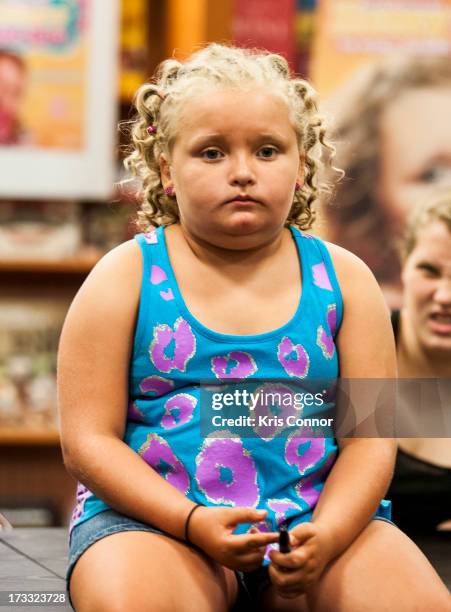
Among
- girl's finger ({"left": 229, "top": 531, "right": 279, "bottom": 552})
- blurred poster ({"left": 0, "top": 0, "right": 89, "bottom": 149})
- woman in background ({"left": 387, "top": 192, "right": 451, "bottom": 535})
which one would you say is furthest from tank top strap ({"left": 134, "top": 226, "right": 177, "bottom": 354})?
blurred poster ({"left": 0, "top": 0, "right": 89, "bottom": 149})

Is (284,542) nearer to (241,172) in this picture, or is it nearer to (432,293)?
(241,172)

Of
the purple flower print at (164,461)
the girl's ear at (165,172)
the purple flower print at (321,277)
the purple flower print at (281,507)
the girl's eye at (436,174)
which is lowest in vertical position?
the purple flower print at (281,507)

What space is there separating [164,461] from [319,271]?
0.85 feet

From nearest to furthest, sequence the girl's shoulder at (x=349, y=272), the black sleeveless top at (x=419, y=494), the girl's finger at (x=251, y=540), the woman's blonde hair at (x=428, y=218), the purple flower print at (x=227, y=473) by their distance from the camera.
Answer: the girl's finger at (x=251, y=540)
the purple flower print at (x=227, y=473)
the girl's shoulder at (x=349, y=272)
the black sleeveless top at (x=419, y=494)
the woman's blonde hair at (x=428, y=218)

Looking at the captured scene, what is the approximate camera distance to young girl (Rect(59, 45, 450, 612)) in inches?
41.3

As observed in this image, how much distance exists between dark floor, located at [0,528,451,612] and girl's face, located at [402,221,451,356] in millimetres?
289

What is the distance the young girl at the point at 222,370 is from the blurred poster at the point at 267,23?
161 cm

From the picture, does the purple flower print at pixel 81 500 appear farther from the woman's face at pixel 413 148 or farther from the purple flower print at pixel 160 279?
the woman's face at pixel 413 148

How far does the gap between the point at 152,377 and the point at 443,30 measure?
1918 millimetres

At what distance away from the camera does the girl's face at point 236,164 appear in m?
1.11

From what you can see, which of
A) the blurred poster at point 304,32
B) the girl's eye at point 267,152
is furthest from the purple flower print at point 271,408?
the blurred poster at point 304,32

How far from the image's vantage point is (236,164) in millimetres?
1102

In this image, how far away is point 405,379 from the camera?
1707 millimetres

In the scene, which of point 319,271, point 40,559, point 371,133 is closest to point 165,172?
point 319,271
